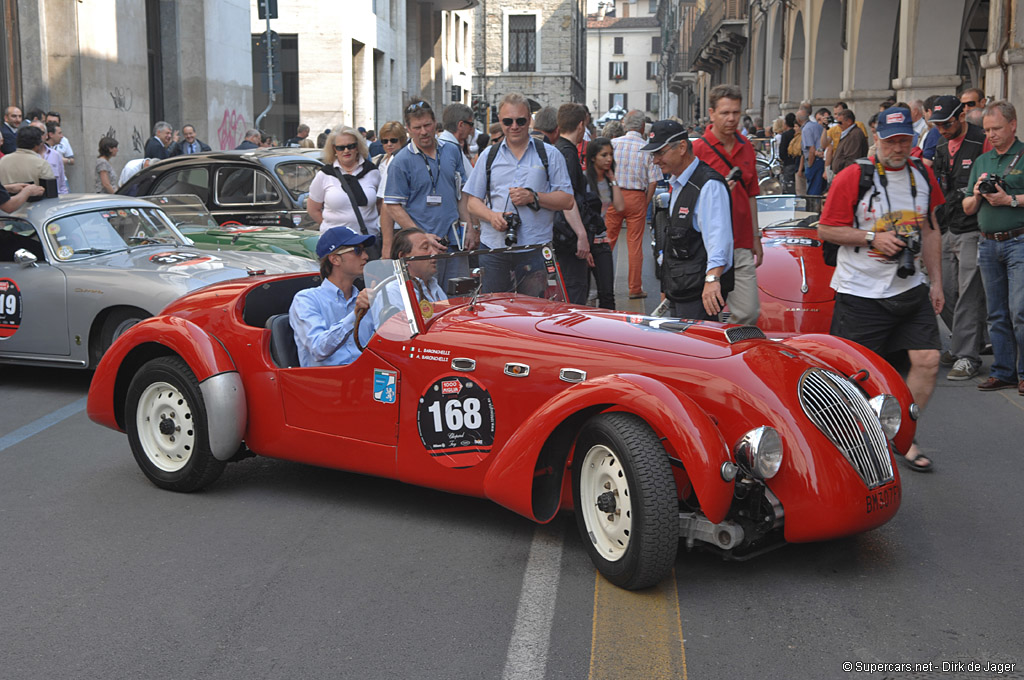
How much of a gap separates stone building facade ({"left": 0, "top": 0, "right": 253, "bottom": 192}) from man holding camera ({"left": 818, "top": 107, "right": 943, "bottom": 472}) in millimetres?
15589

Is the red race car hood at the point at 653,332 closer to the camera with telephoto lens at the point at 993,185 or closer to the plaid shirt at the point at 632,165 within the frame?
the camera with telephoto lens at the point at 993,185

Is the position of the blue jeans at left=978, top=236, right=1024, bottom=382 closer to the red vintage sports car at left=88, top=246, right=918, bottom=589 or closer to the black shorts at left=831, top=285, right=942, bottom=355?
the black shorts at left=831, top=285, right=942, bottom=355

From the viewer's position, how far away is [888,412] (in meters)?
4.67

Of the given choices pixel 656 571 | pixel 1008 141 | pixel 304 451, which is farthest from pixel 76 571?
pixel 1008 141

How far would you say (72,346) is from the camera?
8141 millimetres

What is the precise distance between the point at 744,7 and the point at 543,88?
40667 mm

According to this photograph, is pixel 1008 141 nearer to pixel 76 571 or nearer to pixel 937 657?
pixel 937 657

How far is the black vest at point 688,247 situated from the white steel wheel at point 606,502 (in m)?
2.10

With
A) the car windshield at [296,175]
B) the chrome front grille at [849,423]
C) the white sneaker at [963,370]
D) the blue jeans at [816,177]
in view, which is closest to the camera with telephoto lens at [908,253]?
the chrome front grille at [849,423]

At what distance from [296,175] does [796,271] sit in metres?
6.17

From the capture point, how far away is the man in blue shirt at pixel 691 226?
6.03 m

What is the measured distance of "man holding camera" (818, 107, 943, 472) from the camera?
18.8ft

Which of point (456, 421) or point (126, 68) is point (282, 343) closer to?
point (456, 421)

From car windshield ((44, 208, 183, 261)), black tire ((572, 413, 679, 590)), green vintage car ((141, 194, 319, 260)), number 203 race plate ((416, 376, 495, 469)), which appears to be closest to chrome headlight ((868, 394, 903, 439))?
black tire ((572, 413, 679, 590))
